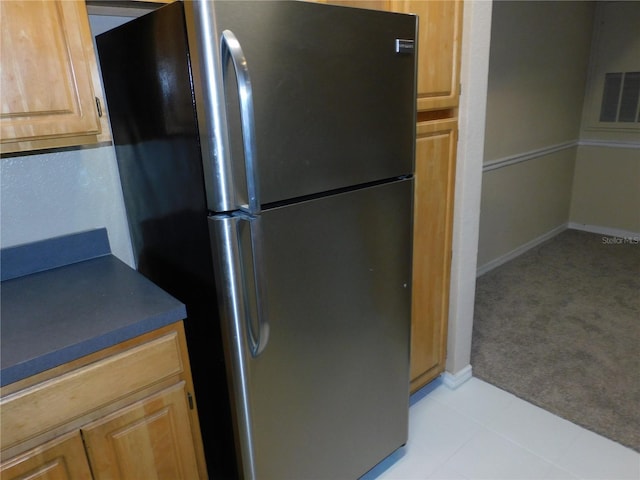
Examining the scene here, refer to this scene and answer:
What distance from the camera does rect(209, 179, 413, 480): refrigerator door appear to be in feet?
3.74

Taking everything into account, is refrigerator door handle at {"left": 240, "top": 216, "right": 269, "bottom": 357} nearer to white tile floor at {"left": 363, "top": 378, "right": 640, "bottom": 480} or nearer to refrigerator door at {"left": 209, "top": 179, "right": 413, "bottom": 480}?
refrigerator door at {"left": 209, "top": 179, "right": 413, "bottom": 480}

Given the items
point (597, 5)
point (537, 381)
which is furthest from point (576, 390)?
point (597, 5)

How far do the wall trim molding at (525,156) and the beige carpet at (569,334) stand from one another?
2.82 ft

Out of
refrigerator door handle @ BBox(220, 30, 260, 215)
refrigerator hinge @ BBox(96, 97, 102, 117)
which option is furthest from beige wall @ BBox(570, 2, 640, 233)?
refrigerator hinge @ BBox(96, 97, 102, 117)

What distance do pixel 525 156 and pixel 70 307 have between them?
11.5ft

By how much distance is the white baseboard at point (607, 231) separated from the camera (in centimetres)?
410

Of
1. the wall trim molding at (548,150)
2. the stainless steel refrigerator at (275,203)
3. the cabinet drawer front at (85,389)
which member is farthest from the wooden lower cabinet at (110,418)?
the wall trim molding at (548,150)

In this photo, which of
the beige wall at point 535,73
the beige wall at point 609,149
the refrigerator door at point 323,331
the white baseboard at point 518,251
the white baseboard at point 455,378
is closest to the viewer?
the refrigerator door at point 323,331

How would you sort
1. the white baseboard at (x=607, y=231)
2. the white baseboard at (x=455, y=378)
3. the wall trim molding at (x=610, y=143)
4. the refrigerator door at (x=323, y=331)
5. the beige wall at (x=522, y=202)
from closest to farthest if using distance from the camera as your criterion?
1. the refrigerator door at (x=323, y=331)
2. the white baseboard at (x=455, y=378)
3. the beige wall at (x=522, y=202)
4. the wall trim molding at (x=610, y=143)
5. the white baseboard at (x=607, y=231)

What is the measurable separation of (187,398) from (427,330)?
1167 mm

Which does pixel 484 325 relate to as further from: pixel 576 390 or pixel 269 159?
pixel 269 159

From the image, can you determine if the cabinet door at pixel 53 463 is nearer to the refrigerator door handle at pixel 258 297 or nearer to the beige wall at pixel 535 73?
the refrigerator door handle at pixel 258 297

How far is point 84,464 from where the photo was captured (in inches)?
40.9

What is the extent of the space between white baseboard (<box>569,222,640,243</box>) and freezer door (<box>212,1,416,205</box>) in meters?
3.78
